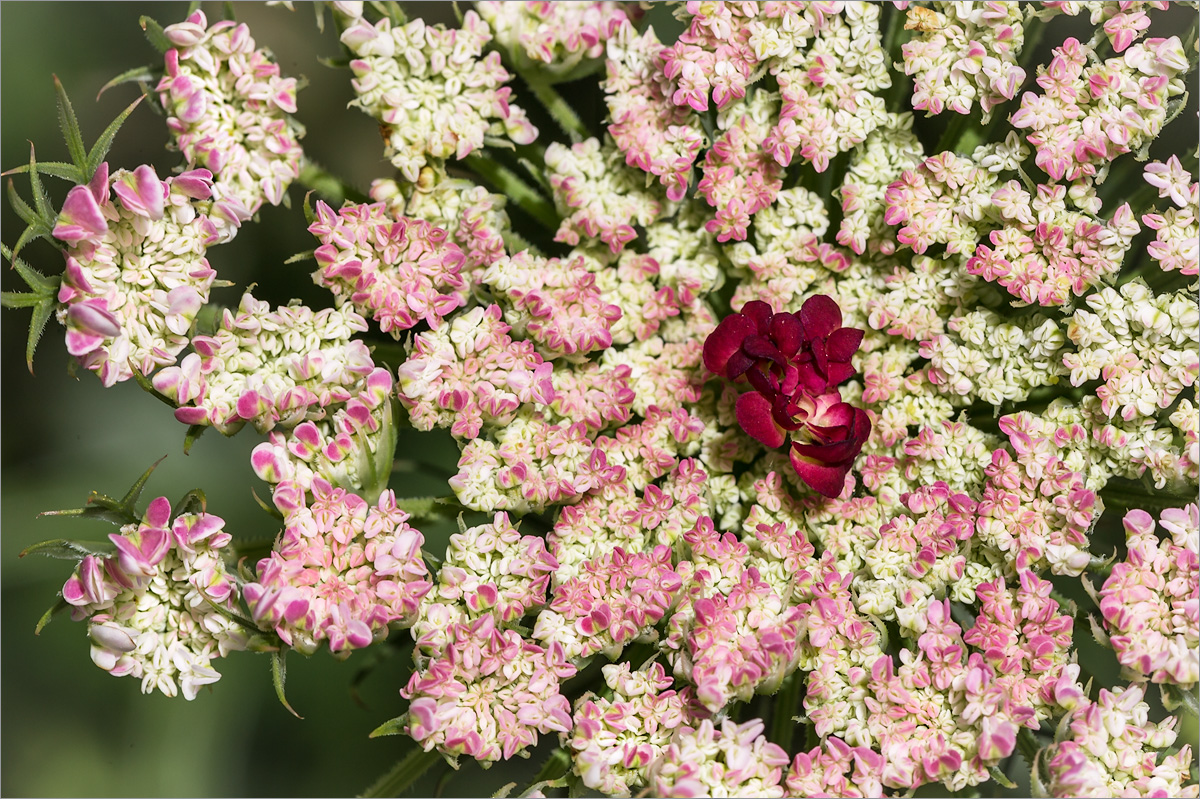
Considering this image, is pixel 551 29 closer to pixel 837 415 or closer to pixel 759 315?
pixel 759 315

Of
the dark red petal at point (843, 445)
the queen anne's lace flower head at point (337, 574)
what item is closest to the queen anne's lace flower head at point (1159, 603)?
the dark red petal at point (843, 445)

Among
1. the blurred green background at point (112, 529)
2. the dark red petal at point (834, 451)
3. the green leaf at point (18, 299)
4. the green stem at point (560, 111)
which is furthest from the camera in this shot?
the blurred green background at point (112, 529)

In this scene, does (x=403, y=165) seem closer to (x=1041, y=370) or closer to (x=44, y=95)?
(x=44, y=95)

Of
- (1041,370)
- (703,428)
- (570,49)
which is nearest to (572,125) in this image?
(570,49)

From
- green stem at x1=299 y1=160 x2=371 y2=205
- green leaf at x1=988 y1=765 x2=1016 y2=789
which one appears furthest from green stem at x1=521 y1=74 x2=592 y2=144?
green leaf at x1=988 y1=765 x2=1016 y2=789

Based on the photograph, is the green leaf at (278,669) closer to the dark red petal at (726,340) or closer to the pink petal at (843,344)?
the dark red petal at (726,340)

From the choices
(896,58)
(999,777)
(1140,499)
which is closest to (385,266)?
(896,58)

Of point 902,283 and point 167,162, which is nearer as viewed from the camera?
point 902,283
